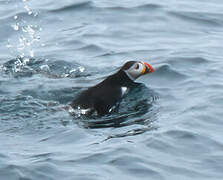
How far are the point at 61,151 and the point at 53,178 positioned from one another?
0.74 meters

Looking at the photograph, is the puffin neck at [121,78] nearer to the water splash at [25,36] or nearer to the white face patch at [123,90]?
the white face patch at [123,90]

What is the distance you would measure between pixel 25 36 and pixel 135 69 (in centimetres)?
350

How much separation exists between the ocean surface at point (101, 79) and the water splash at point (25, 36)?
19mm

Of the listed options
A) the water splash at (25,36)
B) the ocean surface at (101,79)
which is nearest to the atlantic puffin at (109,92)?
the ocean surface at (101,79)

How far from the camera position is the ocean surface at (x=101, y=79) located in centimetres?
625

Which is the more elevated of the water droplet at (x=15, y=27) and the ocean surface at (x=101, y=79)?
the water droplet at (x=15, y=27)

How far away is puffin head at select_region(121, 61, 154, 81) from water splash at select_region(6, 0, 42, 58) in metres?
2.20

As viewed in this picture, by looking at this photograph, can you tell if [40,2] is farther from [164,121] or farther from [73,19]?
[164,121]

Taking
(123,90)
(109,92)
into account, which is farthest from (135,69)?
(109,92)

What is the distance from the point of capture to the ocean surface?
6.25 m

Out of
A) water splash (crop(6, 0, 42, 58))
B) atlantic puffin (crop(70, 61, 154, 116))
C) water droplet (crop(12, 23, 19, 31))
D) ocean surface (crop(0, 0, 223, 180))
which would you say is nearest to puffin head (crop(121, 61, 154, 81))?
atlantic puffin (crop(70, 61, 154, 116))

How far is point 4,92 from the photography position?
28.4 ft

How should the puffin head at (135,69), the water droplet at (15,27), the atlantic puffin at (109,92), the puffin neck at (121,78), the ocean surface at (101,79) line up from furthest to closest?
the water droplet at (15,27)
the puffin head at (135,69)
the puffin neck at (121,78)
the atlantic puffin at (109,92)
the ocean surface at (101,79)

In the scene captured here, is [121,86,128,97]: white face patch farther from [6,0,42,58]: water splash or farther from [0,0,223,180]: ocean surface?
[6,0,42,58]: water splash
